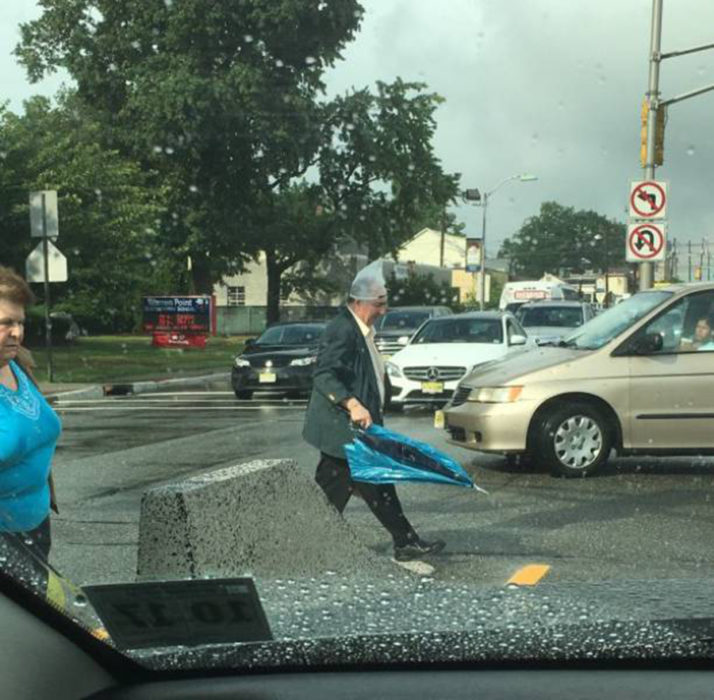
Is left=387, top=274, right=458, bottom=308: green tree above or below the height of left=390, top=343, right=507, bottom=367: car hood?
above

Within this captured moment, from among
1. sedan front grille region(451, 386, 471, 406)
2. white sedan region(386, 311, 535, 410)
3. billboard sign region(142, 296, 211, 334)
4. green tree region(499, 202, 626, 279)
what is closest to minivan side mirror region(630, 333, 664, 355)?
sedan front grille region(451, 386, 471, 406)

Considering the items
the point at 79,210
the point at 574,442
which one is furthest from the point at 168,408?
the point at 79,210

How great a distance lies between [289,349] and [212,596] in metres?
18.6

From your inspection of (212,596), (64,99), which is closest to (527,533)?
(212,596)

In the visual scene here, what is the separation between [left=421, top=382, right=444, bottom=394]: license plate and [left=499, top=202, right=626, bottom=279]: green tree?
44.9 metres

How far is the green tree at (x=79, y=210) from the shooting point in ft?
97.8

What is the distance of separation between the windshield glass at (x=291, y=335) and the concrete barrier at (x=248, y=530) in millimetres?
15311

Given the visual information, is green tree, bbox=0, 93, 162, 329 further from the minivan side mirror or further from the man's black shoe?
the man's black shoe

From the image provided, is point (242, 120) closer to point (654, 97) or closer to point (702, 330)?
point (654, 97)

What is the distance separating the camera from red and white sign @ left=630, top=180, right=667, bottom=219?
61.6ft

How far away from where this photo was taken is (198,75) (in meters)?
40.0

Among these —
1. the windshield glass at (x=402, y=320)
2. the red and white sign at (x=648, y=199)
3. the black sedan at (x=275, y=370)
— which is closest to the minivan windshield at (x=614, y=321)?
the red and white sign at (x=648, y=199)

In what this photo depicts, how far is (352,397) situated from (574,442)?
156 inches

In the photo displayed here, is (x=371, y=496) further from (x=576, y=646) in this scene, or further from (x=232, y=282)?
(x=232, y=282)
